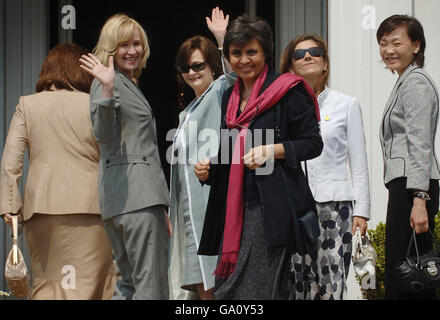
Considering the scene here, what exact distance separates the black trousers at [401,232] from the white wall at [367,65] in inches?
78.1

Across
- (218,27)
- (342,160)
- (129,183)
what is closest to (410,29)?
(342,160)

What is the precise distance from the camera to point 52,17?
753 cm

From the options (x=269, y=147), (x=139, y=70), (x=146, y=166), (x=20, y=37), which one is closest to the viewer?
(x=269, y=147)

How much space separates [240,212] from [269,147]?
35 centimetres

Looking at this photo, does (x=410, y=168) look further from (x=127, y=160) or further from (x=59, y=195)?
(x=59, y=195)

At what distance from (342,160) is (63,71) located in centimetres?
179

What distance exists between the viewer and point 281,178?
3.90m

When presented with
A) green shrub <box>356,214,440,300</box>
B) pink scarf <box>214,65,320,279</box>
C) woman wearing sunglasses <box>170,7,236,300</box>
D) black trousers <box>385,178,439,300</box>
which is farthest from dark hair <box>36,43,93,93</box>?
green shrub <box>356,214,440,300</box>

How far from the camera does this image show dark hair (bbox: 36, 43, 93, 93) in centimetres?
500

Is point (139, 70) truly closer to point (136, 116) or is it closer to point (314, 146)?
point (136, 116)

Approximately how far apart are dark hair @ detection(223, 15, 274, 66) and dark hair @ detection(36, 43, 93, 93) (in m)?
1.31
